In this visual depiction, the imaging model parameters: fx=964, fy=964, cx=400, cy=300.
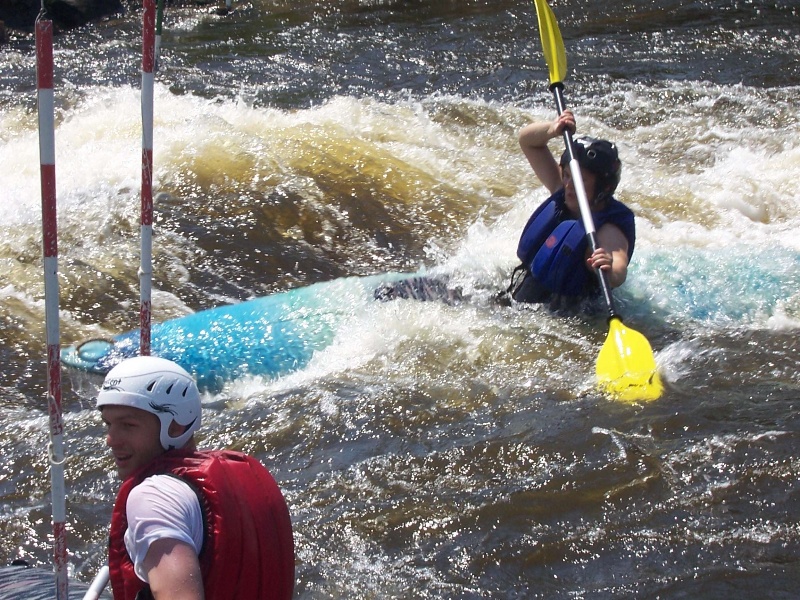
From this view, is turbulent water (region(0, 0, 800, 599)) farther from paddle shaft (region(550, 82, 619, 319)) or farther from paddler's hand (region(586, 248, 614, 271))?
paddler's hand (region(586, 248, 614, 271))

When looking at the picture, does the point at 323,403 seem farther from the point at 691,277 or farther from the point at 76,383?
the point at 691,277

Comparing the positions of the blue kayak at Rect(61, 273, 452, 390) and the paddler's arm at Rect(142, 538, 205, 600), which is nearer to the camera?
the paddler's arm at Rect(142, 538, 205, 600)

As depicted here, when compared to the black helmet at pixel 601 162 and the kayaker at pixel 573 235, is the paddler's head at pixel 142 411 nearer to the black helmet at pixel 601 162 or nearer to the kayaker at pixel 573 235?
the kayaker at pixel 573 235

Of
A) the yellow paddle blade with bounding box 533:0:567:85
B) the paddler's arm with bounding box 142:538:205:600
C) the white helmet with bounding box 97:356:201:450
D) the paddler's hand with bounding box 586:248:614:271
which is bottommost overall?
the paddler's hand with bounding box 586:248:614:271

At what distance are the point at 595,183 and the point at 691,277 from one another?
866 millimetres

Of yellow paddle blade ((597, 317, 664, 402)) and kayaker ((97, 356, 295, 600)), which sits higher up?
kayaker ((97, 356, 295, 600))

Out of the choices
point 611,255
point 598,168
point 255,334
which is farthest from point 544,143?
point 255,334

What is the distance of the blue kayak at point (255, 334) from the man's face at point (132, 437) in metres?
2.20

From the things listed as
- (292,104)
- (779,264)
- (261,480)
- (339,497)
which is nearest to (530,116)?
(292,104)

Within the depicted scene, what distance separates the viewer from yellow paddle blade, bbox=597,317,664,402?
363 centimetres

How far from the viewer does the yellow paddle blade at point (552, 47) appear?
523cm

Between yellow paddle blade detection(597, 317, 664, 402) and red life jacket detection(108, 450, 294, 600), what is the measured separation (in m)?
2.12

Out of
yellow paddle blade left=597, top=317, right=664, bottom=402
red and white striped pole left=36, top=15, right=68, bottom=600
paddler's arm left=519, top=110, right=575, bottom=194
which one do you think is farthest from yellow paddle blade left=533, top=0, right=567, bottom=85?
red and white striped pole left=36, top=15, right=68, bottom=600

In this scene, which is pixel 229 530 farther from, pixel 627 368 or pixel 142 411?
pixel 627 368
